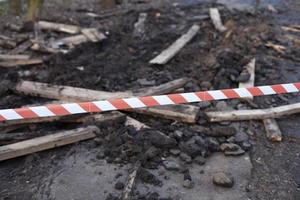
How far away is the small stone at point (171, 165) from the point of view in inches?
179

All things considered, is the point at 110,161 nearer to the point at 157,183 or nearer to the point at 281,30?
the point at 157,183

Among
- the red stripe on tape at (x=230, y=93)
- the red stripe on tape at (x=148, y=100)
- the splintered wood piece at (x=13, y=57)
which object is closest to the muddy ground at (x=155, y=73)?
the splintered wood piece at (x=13, y=57)

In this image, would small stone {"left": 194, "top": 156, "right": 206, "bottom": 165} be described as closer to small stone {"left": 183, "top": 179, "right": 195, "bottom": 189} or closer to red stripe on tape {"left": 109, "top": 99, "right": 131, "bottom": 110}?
small stone {"left": 183, "top": 179, "right": 195, "bottom": 189}

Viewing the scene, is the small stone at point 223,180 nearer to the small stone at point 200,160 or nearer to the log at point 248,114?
the small stone at point 200,160

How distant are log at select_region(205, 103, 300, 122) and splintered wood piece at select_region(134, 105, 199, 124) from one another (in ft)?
0.89

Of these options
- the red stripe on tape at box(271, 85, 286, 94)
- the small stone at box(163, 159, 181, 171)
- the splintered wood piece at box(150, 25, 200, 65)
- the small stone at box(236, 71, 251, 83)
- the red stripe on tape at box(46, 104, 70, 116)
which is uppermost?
the red stripe on tape at box(46, 104, 70, 116)

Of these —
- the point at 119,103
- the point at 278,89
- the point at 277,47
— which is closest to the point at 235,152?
the point at 278,89

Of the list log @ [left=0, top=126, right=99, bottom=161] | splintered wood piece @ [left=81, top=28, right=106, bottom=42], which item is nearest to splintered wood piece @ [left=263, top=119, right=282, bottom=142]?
log @ [left=0, top=126, right=99, bottom=161]

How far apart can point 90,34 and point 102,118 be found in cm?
390

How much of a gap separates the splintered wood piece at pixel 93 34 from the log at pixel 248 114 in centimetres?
395

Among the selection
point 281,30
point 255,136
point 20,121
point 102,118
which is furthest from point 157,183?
point 281,30

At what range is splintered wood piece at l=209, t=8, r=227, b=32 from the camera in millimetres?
9016

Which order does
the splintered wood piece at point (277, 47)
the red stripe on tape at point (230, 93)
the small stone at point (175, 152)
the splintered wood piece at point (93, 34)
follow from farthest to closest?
the splintered wood piece at point (93, 34), the splintered wood piece at point (277, 47), the red stripe on tape at point (230, 93), the small stone at point (175, 152)

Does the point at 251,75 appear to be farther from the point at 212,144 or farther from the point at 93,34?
the point at 93,34
